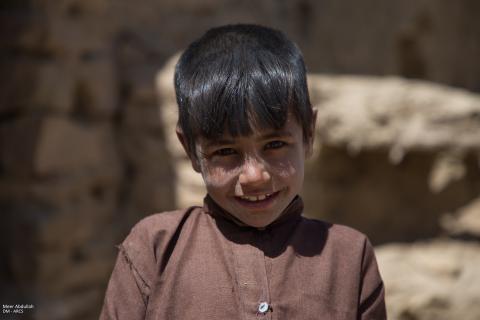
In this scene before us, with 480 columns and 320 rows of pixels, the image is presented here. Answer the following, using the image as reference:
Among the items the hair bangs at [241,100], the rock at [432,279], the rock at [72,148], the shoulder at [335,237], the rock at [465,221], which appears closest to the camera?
the hair bangs at [241,100]

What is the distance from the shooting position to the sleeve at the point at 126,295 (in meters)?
1.22

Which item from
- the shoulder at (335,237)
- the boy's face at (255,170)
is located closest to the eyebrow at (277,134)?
the boy's face at (255,170)

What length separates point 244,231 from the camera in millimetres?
1308

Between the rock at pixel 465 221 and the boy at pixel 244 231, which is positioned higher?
the boy at pixel 244 231

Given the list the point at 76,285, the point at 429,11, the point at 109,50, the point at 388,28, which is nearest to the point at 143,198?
the point at 76,285

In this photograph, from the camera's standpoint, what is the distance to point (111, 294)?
125cm

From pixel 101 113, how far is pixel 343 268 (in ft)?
6.84

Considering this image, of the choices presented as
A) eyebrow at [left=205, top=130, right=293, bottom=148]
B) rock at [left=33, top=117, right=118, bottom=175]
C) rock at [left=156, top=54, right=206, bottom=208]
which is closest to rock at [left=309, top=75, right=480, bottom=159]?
rock at [left=156, top=54, right=206, bottom=208]

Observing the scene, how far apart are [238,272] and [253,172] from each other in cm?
21

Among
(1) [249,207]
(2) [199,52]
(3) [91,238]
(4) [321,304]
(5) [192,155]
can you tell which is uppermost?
(2) [199,52]

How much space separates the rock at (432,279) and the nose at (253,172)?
1704 millimetres

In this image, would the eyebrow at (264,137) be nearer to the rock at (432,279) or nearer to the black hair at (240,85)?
the black hair at (240,85)

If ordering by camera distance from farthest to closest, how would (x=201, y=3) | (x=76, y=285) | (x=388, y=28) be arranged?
1. (x=388, y=28)
2. (x=201, y=3)
3. (x=76, y=285)

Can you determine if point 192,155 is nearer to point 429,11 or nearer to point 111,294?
point 111,294
